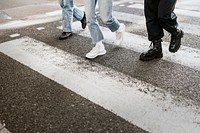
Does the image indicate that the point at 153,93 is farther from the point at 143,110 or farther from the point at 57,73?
the point at 57,73

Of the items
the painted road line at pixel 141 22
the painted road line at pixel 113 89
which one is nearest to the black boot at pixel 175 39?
the painted road line at pixel 113 89

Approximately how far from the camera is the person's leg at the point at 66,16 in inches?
177

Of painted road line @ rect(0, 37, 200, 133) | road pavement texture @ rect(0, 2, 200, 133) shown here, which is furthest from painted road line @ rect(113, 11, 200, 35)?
painted road line @ rect(0, 37, 200, 133)

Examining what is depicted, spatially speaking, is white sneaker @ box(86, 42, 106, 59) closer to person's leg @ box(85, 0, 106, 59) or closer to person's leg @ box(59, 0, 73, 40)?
person's leg @ box(85, 0, 106, 59)

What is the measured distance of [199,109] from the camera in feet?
8.59

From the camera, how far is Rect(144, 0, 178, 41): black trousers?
3240 mm

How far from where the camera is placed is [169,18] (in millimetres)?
3355

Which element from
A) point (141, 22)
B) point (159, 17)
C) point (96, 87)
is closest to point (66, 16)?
point (141, 22)

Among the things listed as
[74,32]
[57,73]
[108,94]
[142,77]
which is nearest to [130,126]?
[108,94]

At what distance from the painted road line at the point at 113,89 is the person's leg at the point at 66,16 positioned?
514 millimetres

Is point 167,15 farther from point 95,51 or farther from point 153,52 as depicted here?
point 95,51

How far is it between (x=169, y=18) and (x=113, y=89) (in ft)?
3.83

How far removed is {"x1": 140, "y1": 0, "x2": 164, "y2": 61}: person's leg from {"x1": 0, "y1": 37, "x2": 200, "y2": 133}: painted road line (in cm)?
60

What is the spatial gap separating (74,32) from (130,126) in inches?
114
